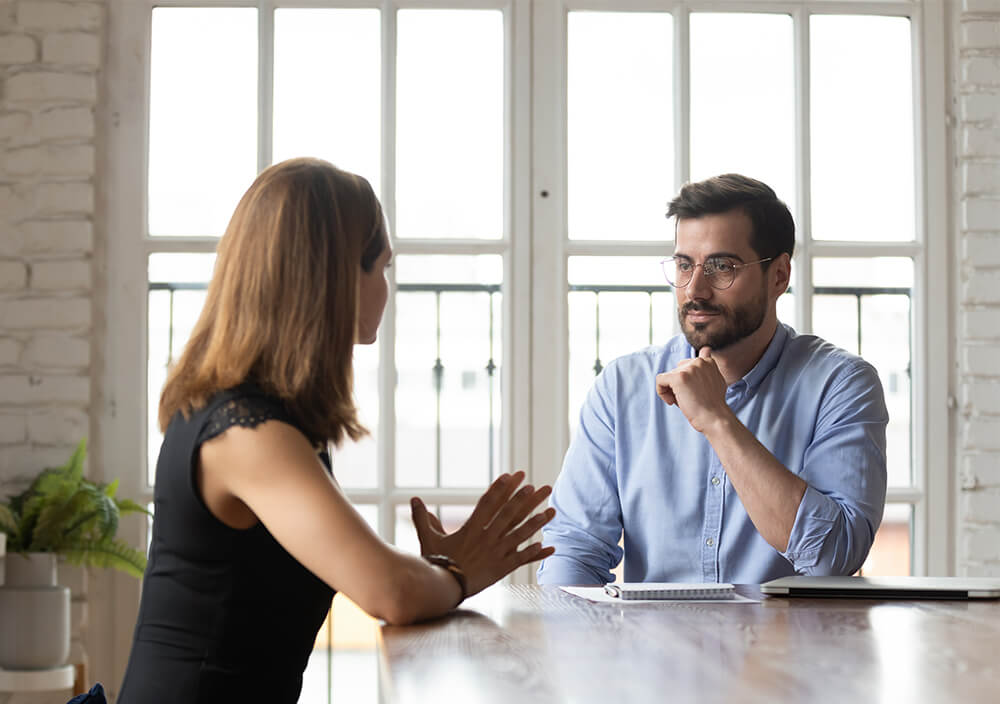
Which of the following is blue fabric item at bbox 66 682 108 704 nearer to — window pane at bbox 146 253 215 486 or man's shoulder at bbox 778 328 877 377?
man's shoulder at bbox 778 328 877 377

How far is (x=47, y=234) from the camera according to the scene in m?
3.00

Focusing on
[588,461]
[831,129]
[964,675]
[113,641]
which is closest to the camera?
[964,675]

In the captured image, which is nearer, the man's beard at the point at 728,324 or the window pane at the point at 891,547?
the man's beard at the point at 728,324

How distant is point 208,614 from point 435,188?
2.08 meters

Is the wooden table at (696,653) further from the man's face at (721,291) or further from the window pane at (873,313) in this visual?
the window pane at (873,313)

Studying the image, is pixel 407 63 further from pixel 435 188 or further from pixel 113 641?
pixel 113 641

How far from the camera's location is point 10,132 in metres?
3.00

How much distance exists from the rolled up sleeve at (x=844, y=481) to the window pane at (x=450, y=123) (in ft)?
4.62

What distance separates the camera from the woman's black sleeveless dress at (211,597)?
4.07 ft

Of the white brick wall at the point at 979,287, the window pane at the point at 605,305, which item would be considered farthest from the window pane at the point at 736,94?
the white brick wall at the point at 979,287

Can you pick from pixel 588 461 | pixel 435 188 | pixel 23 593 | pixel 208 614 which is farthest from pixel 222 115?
pixel 208 614

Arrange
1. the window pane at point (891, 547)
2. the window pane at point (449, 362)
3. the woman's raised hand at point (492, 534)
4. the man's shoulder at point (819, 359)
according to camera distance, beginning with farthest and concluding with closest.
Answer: the window pane at point (891, 547) < the window pane at point (449, 362) < the man's shoulder at point (819, 359) < the woman's raised hand at point (492, 534)

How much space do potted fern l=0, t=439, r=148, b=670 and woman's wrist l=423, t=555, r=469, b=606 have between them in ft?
5.69

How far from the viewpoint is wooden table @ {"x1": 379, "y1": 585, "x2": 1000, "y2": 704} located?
2.92ft
